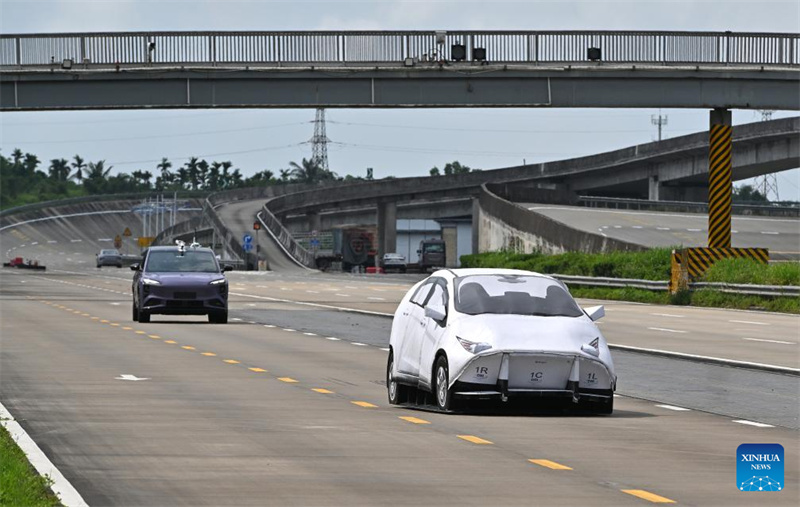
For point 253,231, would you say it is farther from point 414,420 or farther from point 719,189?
point 414,420

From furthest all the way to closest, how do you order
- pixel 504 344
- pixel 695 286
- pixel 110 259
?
pixel 110 259, pixel 695 286, pixel 504 344

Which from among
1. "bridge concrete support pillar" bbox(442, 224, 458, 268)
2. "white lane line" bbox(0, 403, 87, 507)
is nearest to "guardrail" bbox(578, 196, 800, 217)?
"bridge concrete support pillar" bbox(442, 224, 458, 268)

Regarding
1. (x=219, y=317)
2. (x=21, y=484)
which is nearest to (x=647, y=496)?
(x=21, y=484)

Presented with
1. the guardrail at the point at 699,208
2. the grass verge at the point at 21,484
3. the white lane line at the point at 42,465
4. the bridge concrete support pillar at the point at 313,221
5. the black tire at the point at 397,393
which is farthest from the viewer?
the bridge concrete support pillar at the point at 313,221

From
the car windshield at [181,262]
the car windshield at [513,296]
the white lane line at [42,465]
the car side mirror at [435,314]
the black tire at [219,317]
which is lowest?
the white lane line at [42,465]

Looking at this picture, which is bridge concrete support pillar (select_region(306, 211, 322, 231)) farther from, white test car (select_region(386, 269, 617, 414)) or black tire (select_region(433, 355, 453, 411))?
black tire (select_region(433, 355, 453, 411))

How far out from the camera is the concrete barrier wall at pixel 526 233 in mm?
68000

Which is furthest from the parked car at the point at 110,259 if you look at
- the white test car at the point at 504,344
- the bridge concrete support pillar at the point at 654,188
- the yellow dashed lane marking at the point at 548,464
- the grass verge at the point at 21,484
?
the yellow dashed lane marking at the point at 548,464

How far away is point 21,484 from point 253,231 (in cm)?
12006

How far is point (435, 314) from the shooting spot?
1645 cm

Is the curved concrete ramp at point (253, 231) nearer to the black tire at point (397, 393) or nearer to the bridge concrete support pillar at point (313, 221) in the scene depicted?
the bridge concrete support pillar at point (313, 221)

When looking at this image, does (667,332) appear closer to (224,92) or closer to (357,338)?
(357,338)

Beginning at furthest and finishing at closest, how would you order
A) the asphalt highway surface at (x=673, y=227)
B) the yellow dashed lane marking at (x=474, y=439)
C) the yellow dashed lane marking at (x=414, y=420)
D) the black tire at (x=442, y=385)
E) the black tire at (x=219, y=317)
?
the asphalt highway surface at (x=673, y=227) → the black tire at (x=219, y=317) → the black tire at (x=442, y=385) → the yellow dashed lane marking at (x=414, y=420) → the yellow dashed lane marking at (x=474, y=439)

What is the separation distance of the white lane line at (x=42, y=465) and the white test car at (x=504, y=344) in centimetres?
405
